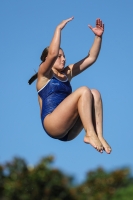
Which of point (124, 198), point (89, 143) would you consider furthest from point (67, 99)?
point (124, 198)

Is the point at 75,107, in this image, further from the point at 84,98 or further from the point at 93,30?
the point at 93,30

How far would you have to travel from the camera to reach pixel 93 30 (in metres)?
10.1

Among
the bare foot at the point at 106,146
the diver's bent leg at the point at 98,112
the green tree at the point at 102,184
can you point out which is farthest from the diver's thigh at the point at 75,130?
the green tree at the point at 102,184

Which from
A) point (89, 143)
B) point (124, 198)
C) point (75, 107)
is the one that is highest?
point (75, 107)

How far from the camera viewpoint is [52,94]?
387 inches

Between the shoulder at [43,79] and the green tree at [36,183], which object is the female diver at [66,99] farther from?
the green tree at [36,183]

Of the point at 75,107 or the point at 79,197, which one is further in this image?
the point at 79,197

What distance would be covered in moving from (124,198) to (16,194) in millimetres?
2624

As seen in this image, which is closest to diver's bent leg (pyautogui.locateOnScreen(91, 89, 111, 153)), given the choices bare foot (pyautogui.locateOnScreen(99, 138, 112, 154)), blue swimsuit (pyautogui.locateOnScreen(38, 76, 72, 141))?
bare foot (pyautogui.locateOnScreen(99, 138, 112, 154))

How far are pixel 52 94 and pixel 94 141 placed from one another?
120 centimetres

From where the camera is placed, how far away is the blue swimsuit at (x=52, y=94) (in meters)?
9.77

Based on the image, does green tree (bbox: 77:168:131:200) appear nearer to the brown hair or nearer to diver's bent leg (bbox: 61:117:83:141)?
diver's bent leg (bbox: 61:117:83:141)

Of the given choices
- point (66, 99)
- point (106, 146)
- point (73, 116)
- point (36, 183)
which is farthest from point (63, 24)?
point (36, 183)

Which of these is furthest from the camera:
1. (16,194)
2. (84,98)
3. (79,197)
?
(16,194)
